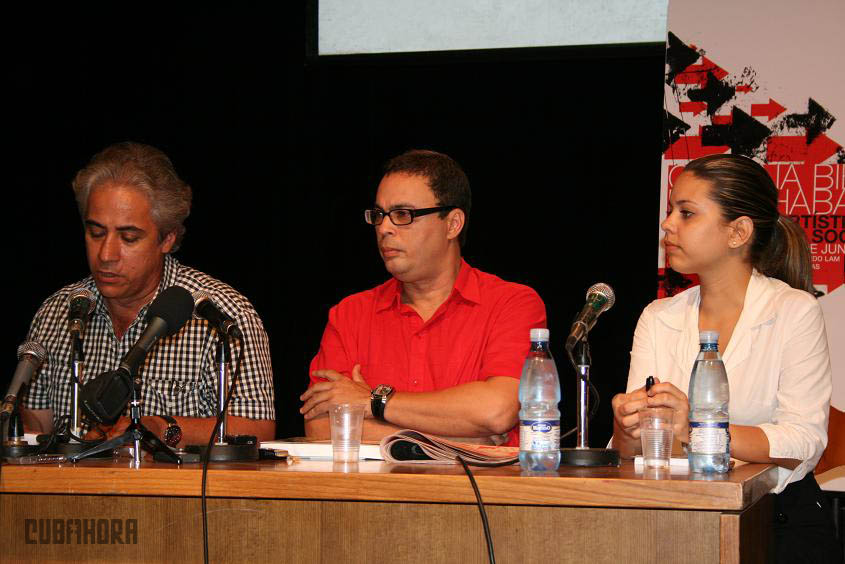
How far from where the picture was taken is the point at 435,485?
1574 millimetres

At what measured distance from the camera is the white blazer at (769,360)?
6.98 ft

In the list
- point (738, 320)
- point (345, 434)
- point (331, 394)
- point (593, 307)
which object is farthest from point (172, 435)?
point (738, 320)

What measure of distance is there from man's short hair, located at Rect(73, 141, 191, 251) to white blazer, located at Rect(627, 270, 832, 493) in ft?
4.54

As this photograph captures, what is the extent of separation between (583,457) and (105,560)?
84cm

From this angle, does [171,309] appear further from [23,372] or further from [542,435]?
[542,435]

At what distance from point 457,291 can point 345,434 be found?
107 centimetres

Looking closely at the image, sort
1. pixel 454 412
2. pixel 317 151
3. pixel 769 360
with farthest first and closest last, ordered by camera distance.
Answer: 1. pixel 317 151
2. pixel 454 412
3. pixel 769 360

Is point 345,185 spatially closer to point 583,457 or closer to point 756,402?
point 756,402

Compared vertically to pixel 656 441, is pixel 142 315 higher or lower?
higher

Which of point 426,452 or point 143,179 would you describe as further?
point 143,179

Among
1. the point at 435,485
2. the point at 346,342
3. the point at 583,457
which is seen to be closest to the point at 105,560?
the point at 435,485

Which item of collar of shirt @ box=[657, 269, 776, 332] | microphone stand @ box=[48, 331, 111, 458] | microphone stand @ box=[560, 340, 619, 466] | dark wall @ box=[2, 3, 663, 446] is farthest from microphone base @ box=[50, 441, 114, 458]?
dark wall @ box=[2, 3, 663, 446]

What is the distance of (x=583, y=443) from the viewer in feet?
5.86

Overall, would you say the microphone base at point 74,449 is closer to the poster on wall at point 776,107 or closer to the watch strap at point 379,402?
the watch strap at point 379,402
